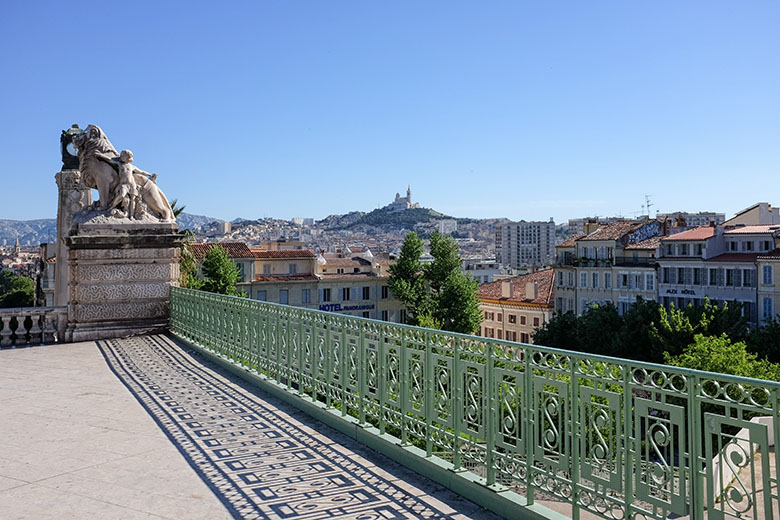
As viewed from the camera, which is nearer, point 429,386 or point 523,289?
point 429,386

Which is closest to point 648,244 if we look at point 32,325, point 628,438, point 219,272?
point 219,272

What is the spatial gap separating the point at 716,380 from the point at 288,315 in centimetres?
486

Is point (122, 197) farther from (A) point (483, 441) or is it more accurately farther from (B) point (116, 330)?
(A) point (483, 441)

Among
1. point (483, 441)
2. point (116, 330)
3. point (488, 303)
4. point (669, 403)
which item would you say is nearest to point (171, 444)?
point (483, 441)

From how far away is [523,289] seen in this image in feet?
212

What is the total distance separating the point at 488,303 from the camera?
220ft

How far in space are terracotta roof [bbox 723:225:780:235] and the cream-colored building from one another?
17526 millimetres

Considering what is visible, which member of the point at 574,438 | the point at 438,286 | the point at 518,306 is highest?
the point at 574,438

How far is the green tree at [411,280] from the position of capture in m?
59.3

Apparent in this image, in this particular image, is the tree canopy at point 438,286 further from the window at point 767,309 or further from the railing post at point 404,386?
the railing post at point 404,386

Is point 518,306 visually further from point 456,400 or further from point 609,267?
point 456,400

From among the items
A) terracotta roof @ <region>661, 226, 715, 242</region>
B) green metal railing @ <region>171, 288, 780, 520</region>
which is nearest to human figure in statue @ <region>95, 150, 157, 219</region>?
green metal railing @ <region>171, 288, 780, 520</region>

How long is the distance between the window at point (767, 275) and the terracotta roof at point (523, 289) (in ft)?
67.5

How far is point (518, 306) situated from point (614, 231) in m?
11.9
